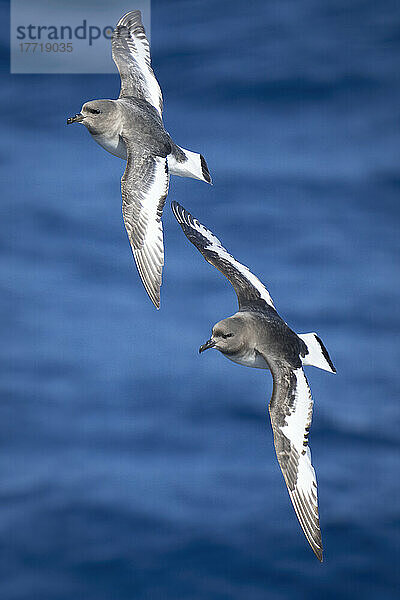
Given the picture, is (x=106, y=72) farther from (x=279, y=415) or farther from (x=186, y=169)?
(x=279, y=415)

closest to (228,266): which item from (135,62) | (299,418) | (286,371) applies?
(286,371)

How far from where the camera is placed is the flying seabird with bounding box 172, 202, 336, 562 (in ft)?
31.6

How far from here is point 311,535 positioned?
30.9 feet

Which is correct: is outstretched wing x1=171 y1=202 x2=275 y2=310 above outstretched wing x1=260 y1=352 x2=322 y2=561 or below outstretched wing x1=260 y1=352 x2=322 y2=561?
above

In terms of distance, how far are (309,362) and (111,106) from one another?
11.3 feet

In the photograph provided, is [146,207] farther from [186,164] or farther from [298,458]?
[298,458]

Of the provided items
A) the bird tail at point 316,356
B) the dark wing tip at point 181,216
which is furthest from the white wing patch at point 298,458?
the dark wing tip at point 181,216

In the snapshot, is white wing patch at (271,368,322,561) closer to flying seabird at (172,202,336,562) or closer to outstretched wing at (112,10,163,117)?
flying seabird at (172,202,336,562)

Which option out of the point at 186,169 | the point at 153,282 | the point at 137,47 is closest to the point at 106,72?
the point at 137,47

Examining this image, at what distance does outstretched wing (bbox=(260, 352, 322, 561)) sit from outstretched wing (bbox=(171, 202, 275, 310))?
4.64 feet

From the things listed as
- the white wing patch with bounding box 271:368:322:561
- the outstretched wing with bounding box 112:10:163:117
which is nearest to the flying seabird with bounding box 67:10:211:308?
the outstretched wing with bounding box 112:10:163:117

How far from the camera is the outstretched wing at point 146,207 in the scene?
10625 millimetres

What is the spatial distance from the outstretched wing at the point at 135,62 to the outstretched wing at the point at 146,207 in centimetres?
140

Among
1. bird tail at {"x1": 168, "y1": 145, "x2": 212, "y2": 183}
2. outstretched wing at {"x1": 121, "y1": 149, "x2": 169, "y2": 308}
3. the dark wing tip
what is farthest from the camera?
the dark wing tip
